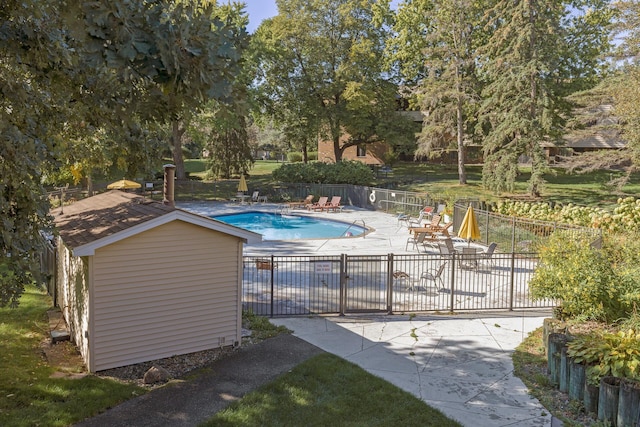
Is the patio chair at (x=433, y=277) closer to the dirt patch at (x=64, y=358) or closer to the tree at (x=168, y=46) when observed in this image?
the dirt patch at (x=64, y=358)

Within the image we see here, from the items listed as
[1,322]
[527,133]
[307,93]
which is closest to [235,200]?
[307,93]

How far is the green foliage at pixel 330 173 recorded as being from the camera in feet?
118

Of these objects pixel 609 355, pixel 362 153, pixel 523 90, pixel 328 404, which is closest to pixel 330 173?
pixel 523 90

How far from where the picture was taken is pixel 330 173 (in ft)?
119

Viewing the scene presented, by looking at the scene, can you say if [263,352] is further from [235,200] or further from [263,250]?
[235,200]

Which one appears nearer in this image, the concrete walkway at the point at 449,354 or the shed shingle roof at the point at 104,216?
the concrete walkway at the point at 449,354

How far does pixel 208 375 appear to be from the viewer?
8.63 meters

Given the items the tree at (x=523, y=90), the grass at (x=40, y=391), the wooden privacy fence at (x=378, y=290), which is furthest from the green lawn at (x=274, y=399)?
the tree at (x=523, y=90)

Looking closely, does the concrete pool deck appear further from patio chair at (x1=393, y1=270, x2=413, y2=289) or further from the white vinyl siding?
the white vinyl siding

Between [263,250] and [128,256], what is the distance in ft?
33.4

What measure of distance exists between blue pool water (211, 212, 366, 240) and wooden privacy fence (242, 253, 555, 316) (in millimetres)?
9735

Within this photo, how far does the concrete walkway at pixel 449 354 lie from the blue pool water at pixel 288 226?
13.0 m

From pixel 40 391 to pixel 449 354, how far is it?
6894mm

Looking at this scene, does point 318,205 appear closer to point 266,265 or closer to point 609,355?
point 266,265
